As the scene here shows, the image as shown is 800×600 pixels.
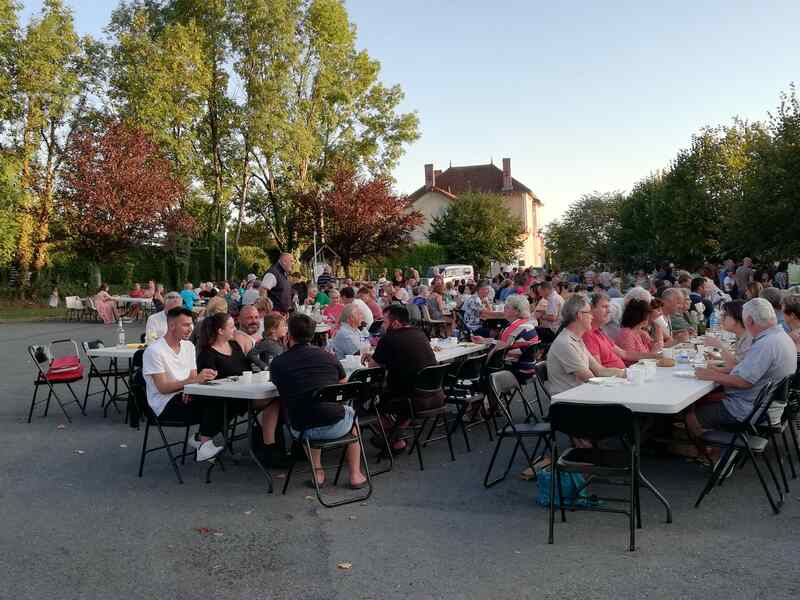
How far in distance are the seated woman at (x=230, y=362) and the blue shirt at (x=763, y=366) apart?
12.0 feet

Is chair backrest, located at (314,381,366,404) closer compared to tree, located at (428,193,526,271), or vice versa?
chair backrest, located at (314,381,366,404)

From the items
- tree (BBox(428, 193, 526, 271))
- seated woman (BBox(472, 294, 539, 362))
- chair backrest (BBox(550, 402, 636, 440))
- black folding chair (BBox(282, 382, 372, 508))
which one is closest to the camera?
chair backrest (BBox(550, 402, 636, 440))

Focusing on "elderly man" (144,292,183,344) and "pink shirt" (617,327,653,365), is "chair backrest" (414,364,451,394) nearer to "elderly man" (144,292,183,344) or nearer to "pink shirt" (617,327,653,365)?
"pink shirt" (617,327,653,365)

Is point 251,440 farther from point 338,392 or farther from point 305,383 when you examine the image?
point 338,392

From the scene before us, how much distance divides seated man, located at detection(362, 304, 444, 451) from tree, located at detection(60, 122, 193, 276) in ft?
84.2

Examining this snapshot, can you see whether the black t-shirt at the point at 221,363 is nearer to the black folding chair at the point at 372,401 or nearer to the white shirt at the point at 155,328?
the black folding chair at the point at 372,401

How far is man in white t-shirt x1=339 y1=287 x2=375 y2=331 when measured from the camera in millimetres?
11258

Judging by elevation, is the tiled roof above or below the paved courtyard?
above

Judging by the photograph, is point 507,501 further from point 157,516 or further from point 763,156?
point 763,156

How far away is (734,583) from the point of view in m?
4.10

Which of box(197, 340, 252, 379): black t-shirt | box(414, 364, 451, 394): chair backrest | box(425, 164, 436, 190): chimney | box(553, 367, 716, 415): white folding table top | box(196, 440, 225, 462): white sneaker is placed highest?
box(425, 164, 436, 190): chimney

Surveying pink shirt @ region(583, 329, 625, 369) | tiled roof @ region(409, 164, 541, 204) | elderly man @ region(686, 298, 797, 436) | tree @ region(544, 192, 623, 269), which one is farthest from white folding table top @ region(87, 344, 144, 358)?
tiled roof @ region(409, 164, 541, 204)

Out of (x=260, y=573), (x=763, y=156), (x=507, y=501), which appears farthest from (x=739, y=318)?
(x=763, y=156)

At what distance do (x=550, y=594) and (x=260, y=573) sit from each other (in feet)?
5.24
